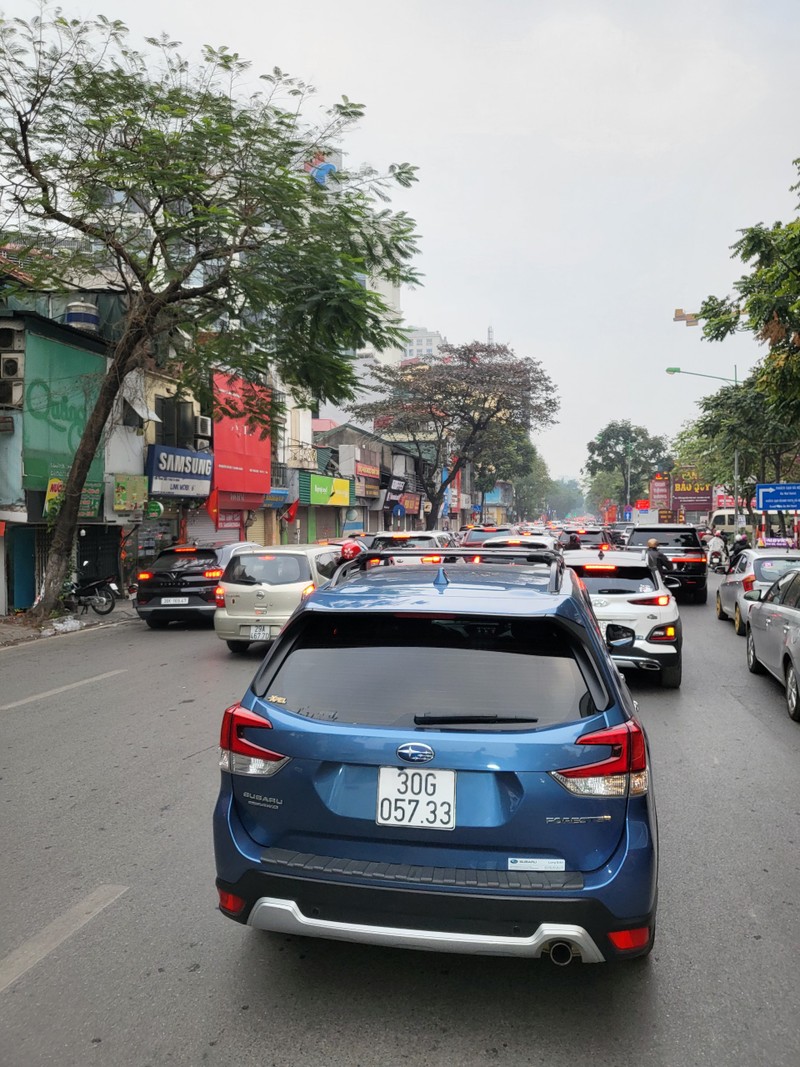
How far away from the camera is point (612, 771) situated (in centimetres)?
294

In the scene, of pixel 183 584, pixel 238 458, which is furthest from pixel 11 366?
pixel 238 458

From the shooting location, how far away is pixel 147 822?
518 centimetres

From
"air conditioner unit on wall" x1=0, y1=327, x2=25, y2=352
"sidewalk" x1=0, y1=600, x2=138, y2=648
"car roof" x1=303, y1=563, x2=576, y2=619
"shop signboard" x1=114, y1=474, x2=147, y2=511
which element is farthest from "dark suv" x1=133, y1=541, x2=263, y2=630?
"car roof" x1=303, y1=563, x2=576, y2=619

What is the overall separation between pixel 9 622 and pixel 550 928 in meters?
15.6

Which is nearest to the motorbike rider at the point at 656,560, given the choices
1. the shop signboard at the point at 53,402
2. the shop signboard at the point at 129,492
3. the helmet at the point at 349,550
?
the helmet at the point at 349,550

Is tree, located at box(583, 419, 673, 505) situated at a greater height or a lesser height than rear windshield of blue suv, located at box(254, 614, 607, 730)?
greater

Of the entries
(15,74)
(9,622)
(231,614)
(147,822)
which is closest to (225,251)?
(15,74)

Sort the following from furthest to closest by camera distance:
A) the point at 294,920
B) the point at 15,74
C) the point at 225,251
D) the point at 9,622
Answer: the point at 9,622
the point at 225,251
the point at 15,74
the point at 294,920

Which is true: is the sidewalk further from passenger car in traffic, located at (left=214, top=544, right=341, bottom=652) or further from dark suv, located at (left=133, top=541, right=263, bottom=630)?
passenger car in traffic, located at (left=214, top=544, right=341, bottom=652)

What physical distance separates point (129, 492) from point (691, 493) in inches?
2211

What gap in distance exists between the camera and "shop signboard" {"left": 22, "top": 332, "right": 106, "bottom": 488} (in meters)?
17.7

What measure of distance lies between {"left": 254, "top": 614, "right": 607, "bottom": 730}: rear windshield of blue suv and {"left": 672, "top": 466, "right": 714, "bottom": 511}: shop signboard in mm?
66287

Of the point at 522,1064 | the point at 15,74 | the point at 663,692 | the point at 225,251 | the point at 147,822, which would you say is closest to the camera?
the point at 522,1064

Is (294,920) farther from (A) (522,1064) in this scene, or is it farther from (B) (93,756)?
(B) (93,756)
